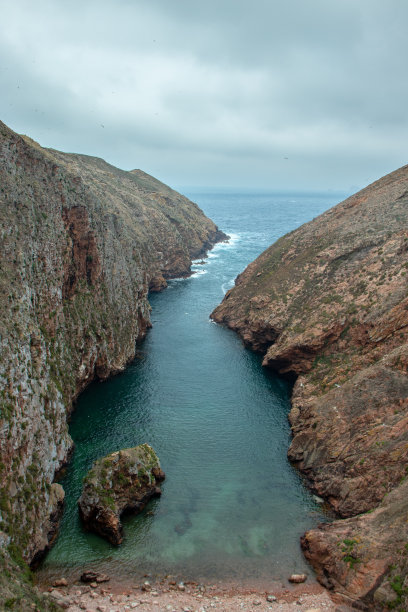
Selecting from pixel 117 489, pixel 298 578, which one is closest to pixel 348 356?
pixel 298 578

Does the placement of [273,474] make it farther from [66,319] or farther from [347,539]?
[66,319]

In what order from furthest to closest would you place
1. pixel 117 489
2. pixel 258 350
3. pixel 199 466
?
pixel 258 350 → pixel 199 466 → pixel 117 489

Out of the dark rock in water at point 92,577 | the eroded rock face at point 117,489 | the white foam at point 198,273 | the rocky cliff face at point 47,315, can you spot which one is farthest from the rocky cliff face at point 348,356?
the white foam at point 198,273

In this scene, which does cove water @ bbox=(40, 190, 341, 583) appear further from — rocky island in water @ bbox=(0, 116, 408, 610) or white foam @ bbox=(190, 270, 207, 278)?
white foam @ bbox=(190, 270, 207, 278)

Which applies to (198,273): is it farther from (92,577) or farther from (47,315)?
(92,577)

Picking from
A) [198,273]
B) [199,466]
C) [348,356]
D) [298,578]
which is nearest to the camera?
[298,578]

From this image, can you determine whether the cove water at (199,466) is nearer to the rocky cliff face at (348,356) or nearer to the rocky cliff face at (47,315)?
the rocky cliff face at (348,356)
